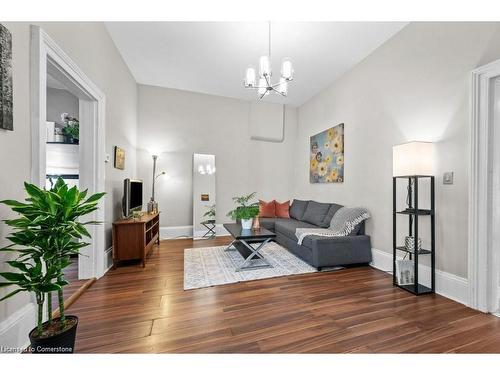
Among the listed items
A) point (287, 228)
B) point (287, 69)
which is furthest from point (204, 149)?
point (287, 69)

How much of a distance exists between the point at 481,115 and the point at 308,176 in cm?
326

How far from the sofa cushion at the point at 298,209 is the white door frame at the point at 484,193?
2.92 metres

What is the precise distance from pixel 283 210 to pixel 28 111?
450cm

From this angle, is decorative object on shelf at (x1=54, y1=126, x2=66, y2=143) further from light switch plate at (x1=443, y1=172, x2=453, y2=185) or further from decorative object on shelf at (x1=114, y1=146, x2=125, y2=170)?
light switch plate at (x1=443, y1=172, x2=453, y2=185)

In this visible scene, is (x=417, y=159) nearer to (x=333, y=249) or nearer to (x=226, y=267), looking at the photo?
(x=333, y=249)

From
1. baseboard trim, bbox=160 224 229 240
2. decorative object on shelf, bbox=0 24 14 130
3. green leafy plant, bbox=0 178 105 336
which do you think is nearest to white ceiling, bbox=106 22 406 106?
decorative object on shelf, bbox=0 24 14 130

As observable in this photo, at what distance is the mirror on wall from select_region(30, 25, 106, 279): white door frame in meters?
2.27

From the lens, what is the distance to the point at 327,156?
14.8 feet

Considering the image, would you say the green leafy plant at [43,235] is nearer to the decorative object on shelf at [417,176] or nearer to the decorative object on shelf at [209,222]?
the decorative object on shelf at [417,176]

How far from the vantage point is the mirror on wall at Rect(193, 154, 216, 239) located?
16.6ft

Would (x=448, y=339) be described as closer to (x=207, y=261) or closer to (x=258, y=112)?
(x=207, y=261)

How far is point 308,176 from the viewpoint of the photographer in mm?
5219

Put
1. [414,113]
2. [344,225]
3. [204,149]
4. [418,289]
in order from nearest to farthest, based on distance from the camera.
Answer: [418,289] < [414,113] < [344,225] < [204,149]
